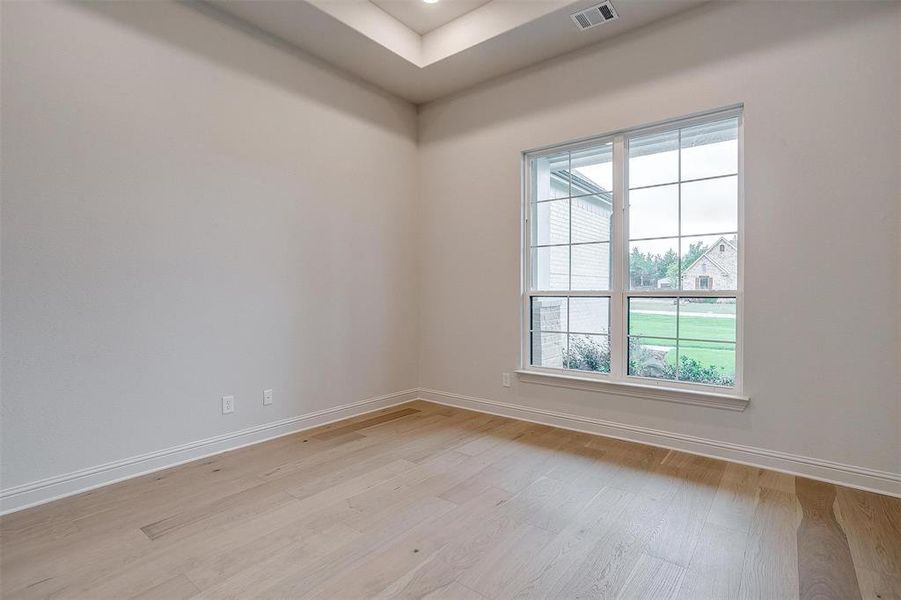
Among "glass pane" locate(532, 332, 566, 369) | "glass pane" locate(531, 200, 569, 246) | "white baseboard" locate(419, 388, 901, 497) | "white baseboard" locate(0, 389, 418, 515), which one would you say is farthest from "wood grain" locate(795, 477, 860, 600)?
"white baseboard" locate(0, 389, 418, 515)

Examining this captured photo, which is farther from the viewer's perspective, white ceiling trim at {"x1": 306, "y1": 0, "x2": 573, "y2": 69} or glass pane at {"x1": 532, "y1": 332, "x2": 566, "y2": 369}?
glass pane at {"x1": 532, "y1": 332, "x2": 566, "y2": 369}

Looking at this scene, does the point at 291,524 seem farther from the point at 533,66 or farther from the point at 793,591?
the point at 533,66

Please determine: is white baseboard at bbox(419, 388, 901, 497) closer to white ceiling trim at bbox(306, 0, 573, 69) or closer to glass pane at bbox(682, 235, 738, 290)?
glass pane at bbox(682, 235, 738, 290)

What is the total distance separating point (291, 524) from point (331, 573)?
0.46 m

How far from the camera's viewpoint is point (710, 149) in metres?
3.05

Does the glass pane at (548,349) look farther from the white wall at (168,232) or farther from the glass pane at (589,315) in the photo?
the white wall at (168,232)

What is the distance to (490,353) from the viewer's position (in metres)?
4.06

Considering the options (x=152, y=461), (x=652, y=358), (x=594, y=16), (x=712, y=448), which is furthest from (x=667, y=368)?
(x=152, y=461)

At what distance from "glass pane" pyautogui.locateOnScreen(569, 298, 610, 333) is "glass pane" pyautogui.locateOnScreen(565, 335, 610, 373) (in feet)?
0.21

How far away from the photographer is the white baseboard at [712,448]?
8.08ft

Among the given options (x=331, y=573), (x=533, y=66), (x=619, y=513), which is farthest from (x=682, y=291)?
(x=331, y=573)

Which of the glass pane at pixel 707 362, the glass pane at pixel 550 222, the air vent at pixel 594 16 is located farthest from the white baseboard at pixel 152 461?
the air vent at pixel 594 16

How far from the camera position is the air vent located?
2.99 m

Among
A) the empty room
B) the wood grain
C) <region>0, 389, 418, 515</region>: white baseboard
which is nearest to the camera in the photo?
the wood grain
